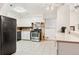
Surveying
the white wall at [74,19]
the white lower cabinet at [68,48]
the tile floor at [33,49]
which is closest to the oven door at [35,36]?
the tile floor at [33,49]

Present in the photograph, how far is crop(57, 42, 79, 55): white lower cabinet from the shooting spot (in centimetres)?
174

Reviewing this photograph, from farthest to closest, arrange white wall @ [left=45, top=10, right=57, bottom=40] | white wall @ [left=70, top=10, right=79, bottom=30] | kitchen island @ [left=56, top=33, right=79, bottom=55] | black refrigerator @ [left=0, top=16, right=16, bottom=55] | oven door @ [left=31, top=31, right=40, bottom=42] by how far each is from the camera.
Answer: oven door @ [left=31, top=31, right=40, bottom=42], white wall @ [left=45, top=10, right=57, bottom=40], black refrigerator @ [left=0, top=16, right=16, bottom=55], white wall @ [left=70, top=10, right=79, bottom=30], kitchen island @ [left=56, top=33, right=79, bottom=55]

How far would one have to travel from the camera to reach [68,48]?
5.99 ft

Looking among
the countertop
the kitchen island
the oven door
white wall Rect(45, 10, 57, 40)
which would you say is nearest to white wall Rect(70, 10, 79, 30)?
the countertop

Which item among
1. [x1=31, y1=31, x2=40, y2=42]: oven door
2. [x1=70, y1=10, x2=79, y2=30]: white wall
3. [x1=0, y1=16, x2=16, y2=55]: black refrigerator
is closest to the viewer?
[x1=70, y1=10, x2=79, y2=30]: white wall

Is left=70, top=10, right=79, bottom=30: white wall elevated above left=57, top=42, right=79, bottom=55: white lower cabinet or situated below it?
above

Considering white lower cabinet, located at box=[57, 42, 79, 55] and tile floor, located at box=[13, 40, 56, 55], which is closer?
white lower cabinet, located at box=[57, 42, 79, 55]

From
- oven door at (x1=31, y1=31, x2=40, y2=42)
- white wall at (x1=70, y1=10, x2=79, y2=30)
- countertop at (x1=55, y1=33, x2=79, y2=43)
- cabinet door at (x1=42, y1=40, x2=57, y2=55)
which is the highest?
white wall at (x1=70, y1=10, x2=79, y2=30)

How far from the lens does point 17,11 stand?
3.25 meters

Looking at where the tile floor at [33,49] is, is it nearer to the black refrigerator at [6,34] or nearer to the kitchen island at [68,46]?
the black refrigerator at [6,34]

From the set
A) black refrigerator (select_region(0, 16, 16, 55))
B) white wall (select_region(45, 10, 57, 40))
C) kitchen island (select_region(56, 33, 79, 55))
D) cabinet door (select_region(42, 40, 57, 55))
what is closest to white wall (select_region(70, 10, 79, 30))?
kitchen island (select_region(56, 33, 79, 55))

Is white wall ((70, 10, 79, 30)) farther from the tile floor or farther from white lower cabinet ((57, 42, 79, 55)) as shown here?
the tile floor

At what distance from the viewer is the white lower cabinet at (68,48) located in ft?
5.70
